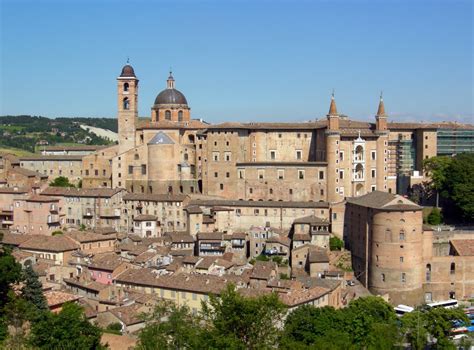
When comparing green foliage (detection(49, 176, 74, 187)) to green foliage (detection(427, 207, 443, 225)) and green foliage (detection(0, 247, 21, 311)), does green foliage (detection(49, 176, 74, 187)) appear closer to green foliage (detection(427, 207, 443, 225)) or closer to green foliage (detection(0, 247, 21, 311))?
green foliage (detection(0, 247, 21, 311))

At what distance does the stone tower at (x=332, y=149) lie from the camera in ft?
211

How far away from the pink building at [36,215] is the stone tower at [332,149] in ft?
85.1

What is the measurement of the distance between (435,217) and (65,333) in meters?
37.9

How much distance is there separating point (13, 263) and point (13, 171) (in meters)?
33.7

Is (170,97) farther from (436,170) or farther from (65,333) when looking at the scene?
(65,333)

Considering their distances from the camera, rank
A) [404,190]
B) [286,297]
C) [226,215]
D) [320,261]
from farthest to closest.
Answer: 1. [404,190]
2. [226,215]
3. [320,261]
4. [286,297]

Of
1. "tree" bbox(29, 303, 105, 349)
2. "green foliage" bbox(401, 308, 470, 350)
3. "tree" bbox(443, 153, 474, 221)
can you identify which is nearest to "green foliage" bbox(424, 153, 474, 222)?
"tree" bbox(443, 153, 474, 221)

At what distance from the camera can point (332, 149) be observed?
64438 millimetres

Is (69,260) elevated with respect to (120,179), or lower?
lower

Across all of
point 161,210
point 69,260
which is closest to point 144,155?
point 161,210

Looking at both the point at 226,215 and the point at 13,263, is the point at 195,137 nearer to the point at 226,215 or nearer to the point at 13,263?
the point at 226,215

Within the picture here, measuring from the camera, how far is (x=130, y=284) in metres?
48.4

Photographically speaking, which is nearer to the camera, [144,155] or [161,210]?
[161,210]

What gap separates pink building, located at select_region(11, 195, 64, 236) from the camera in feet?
205
